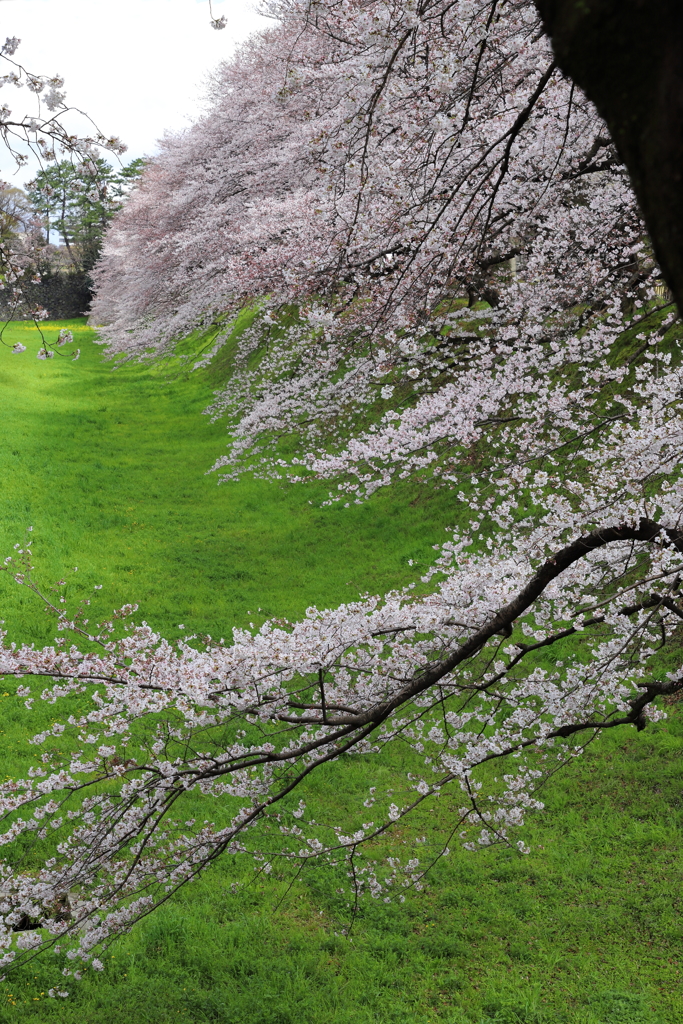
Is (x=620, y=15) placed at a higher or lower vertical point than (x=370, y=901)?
higher

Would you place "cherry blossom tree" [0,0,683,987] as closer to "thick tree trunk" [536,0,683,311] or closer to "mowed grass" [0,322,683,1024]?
"mowed grass" [0,322,683,1024]

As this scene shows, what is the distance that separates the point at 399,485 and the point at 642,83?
38.5 ft

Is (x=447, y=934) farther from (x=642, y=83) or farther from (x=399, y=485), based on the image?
(x=399, y=485)

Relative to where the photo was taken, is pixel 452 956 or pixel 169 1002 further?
pixel 452 956

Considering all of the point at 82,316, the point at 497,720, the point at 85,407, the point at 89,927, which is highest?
the point at 82,316

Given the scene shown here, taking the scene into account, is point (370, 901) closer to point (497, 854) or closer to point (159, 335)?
point (497, 854)

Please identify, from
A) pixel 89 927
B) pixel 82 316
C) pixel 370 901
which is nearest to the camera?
pixel 89 927

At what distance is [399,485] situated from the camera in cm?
1269

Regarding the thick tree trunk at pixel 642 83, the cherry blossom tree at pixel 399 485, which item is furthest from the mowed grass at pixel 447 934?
the thick tree trunk at pixel 642 83

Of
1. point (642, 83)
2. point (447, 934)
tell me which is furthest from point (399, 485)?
point (642, 83)

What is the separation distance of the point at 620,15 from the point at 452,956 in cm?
559

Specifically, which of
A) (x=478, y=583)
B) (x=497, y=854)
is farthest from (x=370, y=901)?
(x=478, y=583)

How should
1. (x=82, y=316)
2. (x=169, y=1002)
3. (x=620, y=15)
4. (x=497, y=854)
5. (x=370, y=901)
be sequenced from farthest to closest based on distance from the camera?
(x=82, y=316) < (x=497, y=854) < (x=370, y=901) < (x=169, y=1002) < (x=620, y=15)

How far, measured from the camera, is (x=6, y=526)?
1266cm
